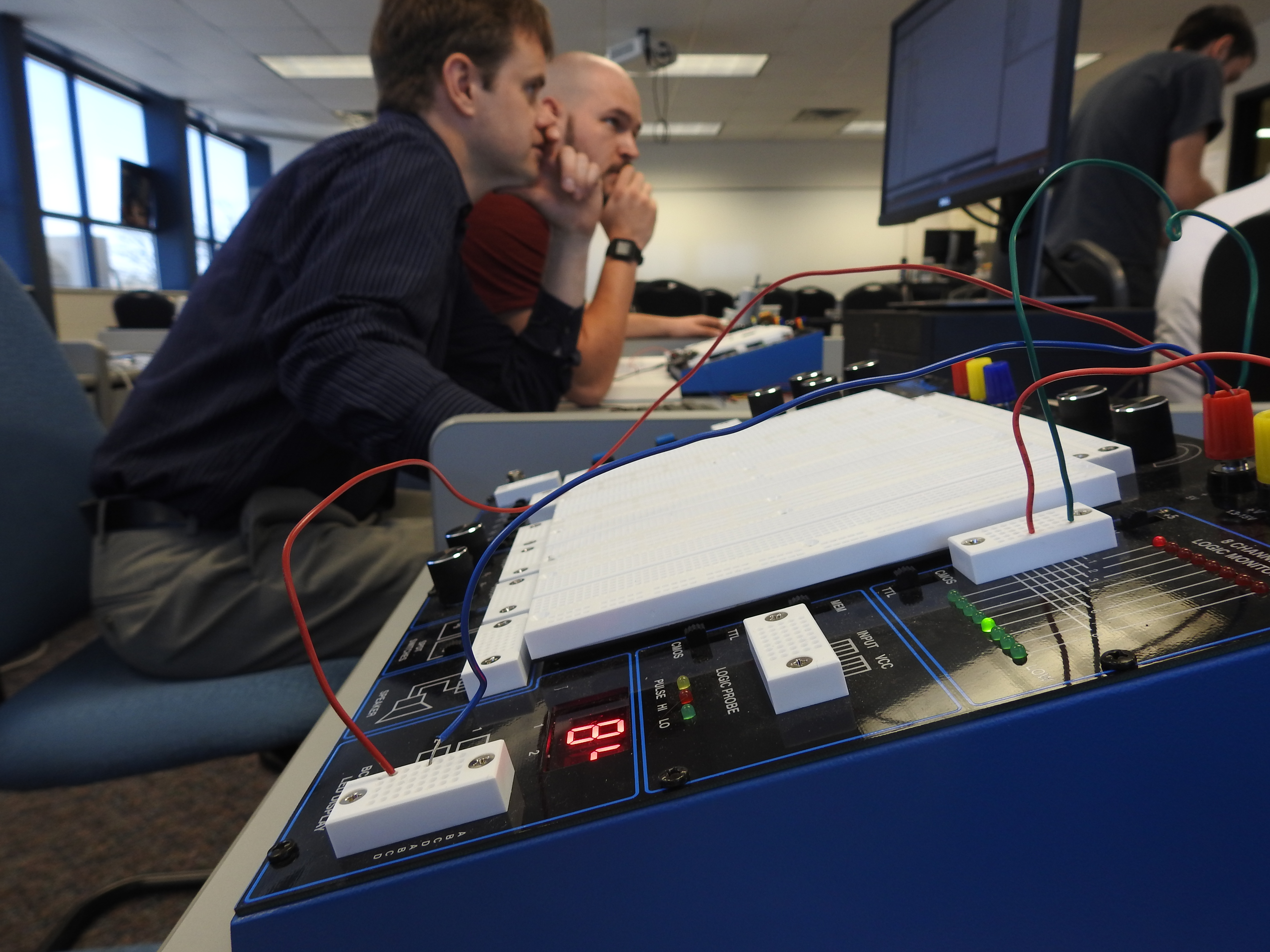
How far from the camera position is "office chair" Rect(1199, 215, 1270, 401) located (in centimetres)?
87

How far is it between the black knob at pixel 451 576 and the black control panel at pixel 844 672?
3.5 inches

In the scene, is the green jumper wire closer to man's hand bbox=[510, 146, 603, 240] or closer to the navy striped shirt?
the navy striped shirt

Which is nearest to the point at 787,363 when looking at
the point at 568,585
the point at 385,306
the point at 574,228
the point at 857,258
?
the point at 574,228

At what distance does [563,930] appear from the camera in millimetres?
265

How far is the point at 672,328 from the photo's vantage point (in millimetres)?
2312

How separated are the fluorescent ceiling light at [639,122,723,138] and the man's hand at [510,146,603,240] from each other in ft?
26.6

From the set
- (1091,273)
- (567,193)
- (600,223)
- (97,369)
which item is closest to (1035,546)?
(1091,273)

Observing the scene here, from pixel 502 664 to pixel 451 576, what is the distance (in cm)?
14

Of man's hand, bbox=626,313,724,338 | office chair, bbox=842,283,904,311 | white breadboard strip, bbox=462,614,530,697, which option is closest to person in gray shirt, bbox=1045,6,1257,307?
man's hand, bbox=626,313,724,338

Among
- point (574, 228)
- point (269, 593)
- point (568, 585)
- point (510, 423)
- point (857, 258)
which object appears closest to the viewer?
point (568, 585)

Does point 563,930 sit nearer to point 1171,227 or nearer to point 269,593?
point 1171,227

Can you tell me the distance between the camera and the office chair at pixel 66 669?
0.75 meters

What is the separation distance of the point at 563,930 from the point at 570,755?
0.06 metres

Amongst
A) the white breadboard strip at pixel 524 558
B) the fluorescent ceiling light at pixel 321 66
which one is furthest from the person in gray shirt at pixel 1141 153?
the fluorescent ceiling light at pixel 321 66
